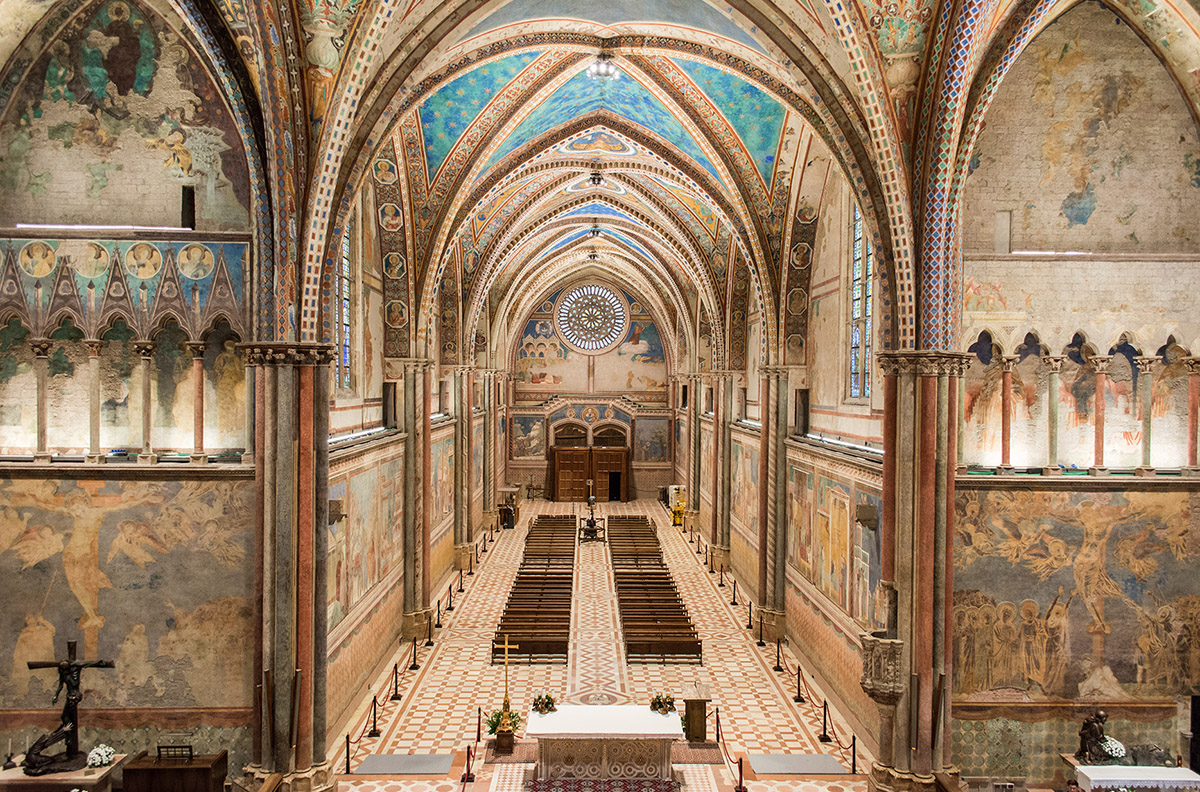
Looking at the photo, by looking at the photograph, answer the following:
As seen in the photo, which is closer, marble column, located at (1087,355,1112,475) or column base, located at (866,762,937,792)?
column base, located at (866,762,937,792)

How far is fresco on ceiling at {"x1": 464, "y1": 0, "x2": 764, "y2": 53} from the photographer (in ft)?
40.0

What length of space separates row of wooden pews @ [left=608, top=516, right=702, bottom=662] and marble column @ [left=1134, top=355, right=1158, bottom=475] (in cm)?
937

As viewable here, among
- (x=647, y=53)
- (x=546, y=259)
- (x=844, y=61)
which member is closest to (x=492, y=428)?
(x=546, y=259)

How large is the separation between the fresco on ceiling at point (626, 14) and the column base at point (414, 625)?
41.0 ft

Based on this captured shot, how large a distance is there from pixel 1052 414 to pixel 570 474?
3034cm

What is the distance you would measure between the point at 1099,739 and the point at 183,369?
538 inches

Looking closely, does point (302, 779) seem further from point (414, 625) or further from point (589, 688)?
point (414, 625)

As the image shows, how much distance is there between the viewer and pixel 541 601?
68.5 ft

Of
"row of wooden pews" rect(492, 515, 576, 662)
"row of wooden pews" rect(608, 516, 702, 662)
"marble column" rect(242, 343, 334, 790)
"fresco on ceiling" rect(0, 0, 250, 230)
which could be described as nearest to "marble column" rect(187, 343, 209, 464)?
"marble column" rect(242, 343, 334, 790)

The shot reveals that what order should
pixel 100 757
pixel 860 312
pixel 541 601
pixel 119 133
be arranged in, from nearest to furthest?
pixel 100 757
pixel 119 133
pixel 860 312
pixel 541 601

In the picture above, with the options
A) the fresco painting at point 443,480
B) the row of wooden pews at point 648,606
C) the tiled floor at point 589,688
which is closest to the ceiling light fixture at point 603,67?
the fresco painting at point 443,480

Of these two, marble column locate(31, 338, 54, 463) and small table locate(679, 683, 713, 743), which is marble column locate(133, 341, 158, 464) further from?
small table locate(679, 683, 713, 743)

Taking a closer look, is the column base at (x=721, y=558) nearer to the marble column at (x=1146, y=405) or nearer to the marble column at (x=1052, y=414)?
the marble column at (x=1052, y=414)

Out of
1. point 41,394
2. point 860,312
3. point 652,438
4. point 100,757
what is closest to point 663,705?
point 100,757
